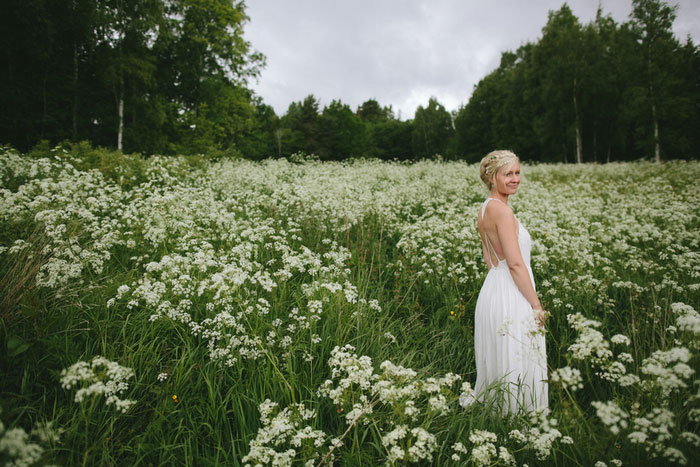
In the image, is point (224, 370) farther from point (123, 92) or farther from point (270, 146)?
point (270, 146)

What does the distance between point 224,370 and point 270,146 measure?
183 ft

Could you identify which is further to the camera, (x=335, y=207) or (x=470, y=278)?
(x=335, y=207)

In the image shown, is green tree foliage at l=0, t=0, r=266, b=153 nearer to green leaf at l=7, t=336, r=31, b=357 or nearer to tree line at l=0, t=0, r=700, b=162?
tree line at l=0, t=0, r=700, b=162

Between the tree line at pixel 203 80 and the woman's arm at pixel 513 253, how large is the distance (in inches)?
624

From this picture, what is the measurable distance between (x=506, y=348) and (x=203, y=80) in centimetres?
2715

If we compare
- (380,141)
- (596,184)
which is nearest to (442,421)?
(596,184)

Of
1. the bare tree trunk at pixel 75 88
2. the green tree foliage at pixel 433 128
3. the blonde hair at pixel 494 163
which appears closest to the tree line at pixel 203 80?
the bare tree trunk at pixel 75 88

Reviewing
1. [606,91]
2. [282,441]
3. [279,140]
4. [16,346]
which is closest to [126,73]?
[16,346]

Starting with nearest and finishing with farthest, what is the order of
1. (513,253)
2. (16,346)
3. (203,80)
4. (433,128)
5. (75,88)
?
(16,346) → (513,253) → (75,88) → (203,80) → (433,128)

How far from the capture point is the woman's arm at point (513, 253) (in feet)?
9.46

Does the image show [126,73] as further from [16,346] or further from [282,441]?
[282,441]

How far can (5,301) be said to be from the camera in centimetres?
291

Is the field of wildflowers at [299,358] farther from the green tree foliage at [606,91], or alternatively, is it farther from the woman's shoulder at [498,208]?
the green tree foliage at [606,91]

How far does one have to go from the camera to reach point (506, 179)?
10.3 feet
